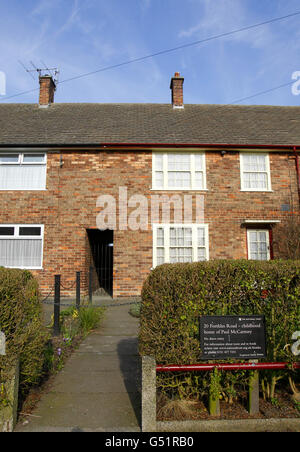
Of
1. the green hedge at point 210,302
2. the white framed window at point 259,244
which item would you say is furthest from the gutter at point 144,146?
the green hedge at point 210,302

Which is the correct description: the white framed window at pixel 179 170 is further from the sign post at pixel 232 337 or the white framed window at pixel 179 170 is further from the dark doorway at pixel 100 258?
the sign post at pixel 232 337

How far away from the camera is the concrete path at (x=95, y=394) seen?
3.21 m

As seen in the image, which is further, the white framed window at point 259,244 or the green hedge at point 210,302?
the white framed window at point 259,244

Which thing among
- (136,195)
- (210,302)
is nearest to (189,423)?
(210,302)

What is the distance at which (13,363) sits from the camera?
314 centimetres

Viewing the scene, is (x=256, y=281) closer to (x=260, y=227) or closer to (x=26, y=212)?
(x=260, y=227)

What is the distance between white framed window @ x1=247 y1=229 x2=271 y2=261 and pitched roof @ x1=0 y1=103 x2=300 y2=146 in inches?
139

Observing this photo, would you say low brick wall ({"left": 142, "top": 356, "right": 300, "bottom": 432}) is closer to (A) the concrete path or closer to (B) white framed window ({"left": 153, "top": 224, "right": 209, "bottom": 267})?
(A) the concrete path

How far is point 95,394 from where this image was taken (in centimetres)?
390

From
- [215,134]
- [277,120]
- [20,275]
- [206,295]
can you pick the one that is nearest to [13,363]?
[20,275]

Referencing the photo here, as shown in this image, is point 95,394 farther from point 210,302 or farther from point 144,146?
point 144,146

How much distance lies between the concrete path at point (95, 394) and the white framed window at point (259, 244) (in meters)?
7.00

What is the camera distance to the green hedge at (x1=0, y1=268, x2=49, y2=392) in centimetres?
317

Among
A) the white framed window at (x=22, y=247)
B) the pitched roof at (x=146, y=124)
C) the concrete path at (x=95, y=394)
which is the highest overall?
the pitched roof at (x=146, y=124)
